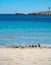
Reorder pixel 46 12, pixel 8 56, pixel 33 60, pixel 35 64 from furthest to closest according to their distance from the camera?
pixel 46 12 < pixel 8 56 < pixel 33 60 < pixel 35 64

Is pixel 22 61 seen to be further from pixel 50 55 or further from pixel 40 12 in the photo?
pixel 40 12

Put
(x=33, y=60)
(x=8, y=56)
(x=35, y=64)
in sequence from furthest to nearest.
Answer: (x=8, y=56) → (x=33, y=60) → (x=35, y=64)

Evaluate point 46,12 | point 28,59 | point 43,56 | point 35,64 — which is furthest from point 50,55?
point 46,12

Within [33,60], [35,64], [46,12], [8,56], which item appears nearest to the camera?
[35,64]

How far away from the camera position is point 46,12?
158m

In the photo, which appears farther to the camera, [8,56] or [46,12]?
[46,12]

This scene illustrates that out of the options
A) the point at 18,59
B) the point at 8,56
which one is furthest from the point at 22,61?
the point at 8,56

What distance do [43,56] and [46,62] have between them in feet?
3.43

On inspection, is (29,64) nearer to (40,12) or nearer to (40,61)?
(40,61)

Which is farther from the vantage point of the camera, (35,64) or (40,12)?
(40,12)

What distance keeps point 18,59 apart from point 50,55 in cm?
136

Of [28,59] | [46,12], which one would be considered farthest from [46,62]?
[46,12]

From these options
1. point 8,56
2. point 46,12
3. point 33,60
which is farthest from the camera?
point 46,12

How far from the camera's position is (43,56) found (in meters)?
8.59
